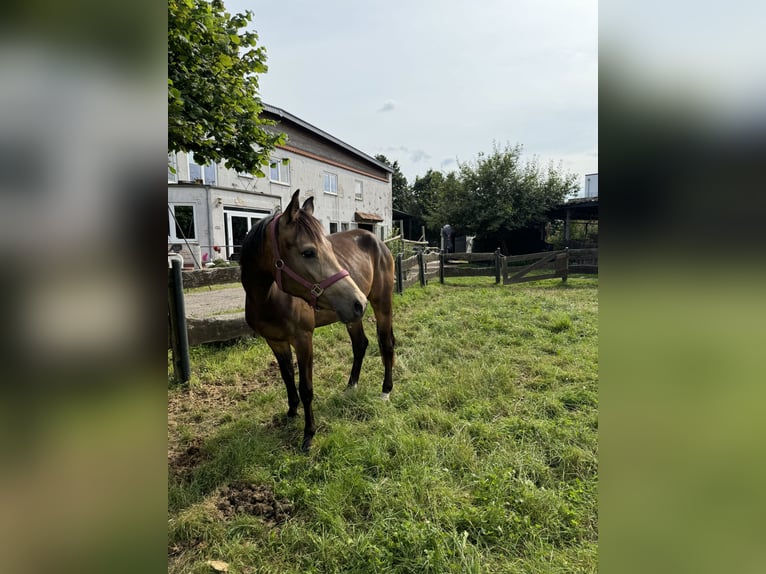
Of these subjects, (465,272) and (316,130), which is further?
(316,130)

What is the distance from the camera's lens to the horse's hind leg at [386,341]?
11.7 feet

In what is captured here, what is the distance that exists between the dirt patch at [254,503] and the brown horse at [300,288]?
497mm

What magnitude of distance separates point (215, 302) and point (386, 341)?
4579mm

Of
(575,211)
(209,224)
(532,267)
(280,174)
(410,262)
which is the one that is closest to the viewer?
(410,262)

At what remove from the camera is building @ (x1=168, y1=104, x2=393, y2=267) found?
1239 cm

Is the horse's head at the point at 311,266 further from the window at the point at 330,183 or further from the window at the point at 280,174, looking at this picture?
the window at the point at 330,183

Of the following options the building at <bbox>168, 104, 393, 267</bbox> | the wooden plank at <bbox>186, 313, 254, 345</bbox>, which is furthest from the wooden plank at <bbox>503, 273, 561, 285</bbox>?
the wooden plank at <bbox>186, 313, 254, 345</bbox>

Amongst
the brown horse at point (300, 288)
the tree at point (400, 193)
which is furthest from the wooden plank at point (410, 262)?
the tree at point (400, 193)

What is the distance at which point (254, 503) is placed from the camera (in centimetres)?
211

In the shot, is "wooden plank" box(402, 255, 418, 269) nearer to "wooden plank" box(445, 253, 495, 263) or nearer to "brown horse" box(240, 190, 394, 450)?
"wooden plank" box(445, 253, 495, 263)

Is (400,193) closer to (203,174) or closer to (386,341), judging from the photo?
(203,174)
